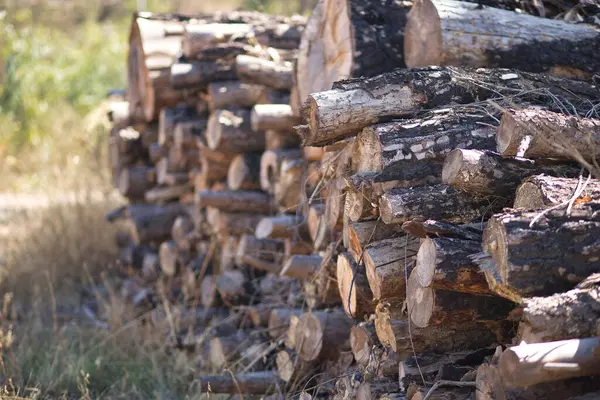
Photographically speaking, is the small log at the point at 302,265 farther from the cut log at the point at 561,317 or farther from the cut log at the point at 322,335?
the cut log at the point at 561,317

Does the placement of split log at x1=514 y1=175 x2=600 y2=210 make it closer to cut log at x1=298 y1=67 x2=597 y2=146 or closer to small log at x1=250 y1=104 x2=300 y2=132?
cut log at x1=298 y1=67 x2=597 y2=146

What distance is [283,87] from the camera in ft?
15.2

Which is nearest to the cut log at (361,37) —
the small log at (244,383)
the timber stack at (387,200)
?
the timber stack at (387,200)

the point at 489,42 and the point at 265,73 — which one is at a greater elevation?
the point at 489,42

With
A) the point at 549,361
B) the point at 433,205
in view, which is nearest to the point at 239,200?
the point at 433,205

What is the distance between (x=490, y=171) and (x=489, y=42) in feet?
3.52

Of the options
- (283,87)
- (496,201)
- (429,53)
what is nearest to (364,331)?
(496,201)

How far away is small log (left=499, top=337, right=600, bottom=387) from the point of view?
1.96 m

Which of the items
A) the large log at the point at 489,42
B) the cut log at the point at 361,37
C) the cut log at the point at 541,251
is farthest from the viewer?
the cut log at the point at 361,37

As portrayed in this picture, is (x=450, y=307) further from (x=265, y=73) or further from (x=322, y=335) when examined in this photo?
(x=265, y=73)

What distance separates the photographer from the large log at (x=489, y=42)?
11.0 ft

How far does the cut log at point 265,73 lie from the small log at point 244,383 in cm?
176

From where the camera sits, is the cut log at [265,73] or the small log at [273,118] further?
the cut log at [265,73]

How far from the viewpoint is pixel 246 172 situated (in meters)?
Answer: 4.80
